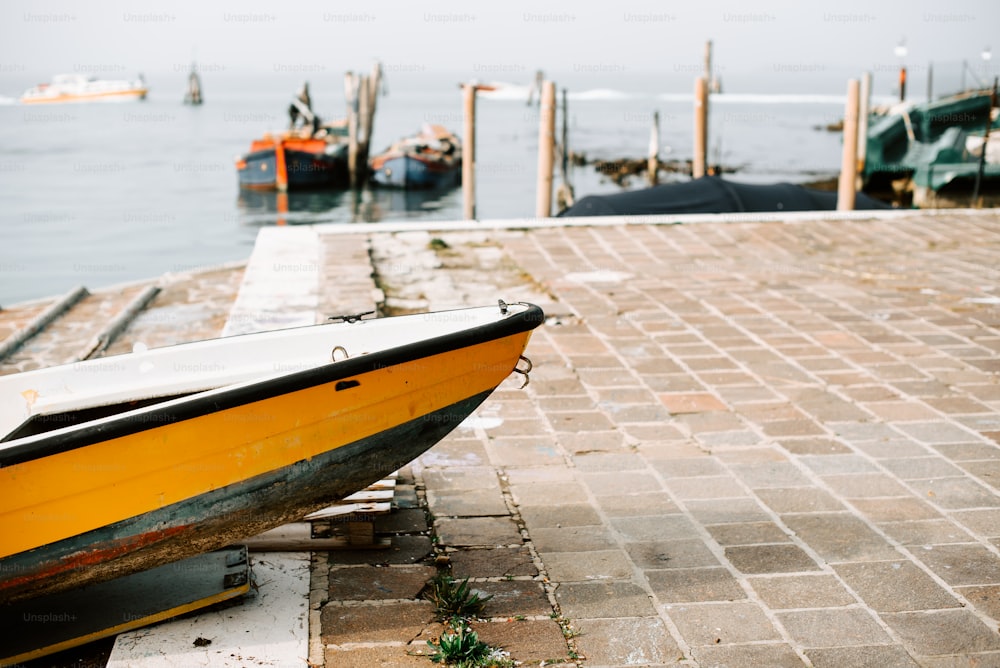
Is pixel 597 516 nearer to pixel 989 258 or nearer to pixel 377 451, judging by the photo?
pixel 377 451

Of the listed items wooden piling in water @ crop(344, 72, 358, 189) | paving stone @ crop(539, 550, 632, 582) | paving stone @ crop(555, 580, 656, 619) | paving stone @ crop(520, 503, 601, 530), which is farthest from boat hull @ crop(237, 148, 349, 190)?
paving stone @ crop(555, 580, 656, 619)

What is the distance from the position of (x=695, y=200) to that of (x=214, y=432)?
30.2 ft

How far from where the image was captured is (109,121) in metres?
64.2

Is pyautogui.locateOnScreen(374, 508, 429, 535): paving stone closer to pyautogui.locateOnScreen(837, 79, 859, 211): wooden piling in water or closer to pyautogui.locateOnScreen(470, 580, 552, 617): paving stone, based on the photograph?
pyautogui.locateOnScreen(470, 580, 552, 617): paving stone

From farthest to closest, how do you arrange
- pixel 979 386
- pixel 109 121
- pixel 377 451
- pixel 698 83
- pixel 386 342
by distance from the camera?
1. pixel 109 121
2. pixel 698 83
3. pixel 979 386
4. pixel 386 342
5. pixel 377 451

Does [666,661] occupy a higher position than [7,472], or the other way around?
[7,472]

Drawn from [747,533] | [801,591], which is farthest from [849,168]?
[801,591]

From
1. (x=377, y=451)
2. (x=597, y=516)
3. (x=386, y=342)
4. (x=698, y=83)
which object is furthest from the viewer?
(x=698, y=83)

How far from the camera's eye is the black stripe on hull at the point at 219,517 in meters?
2.87

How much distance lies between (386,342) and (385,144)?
4865 cm

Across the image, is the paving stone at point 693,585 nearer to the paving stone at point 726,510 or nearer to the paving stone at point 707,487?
the paving stone at point 726,510

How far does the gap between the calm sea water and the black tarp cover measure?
1064 centimetres

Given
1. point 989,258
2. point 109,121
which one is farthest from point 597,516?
point 109,121

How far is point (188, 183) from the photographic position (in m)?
32.7
